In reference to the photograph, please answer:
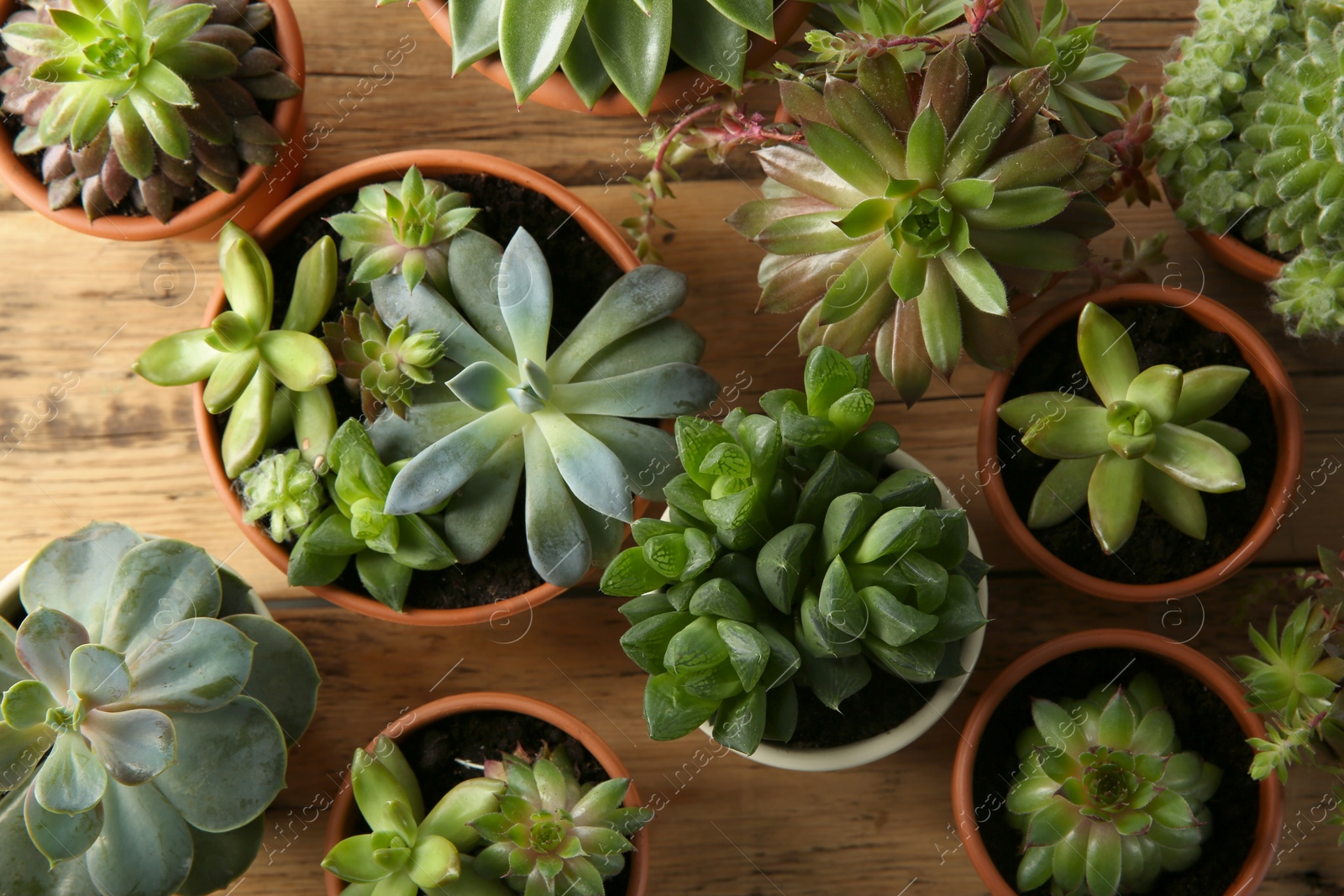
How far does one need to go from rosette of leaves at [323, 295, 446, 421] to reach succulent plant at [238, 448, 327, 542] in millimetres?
93

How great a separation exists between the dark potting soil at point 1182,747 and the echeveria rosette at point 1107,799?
4 cm

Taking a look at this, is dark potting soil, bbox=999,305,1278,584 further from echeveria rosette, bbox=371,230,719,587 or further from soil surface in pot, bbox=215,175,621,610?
soil surface in pot, bbox=215,175,621,610

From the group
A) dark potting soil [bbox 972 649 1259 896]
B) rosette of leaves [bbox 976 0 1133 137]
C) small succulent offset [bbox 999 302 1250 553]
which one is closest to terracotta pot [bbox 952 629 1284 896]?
dark potting soil [bbox 972 649 1259 896]

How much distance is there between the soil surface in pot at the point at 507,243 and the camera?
119cm

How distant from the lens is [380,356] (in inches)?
42.6

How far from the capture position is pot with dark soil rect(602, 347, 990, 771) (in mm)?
894

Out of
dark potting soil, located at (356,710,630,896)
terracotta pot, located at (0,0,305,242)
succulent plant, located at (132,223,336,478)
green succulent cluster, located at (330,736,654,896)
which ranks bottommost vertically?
dark potting soil, located at (356,710,630,896)

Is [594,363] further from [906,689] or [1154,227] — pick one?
[1154,227]

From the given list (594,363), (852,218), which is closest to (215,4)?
(594,363)

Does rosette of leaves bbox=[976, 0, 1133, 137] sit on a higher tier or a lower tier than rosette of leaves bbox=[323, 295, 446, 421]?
higher

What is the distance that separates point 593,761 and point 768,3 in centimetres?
83

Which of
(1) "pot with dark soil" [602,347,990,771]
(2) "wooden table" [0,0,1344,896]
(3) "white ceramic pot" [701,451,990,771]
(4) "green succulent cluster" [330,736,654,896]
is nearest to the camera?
(1) "pot with dark soil" [602,347,990,771]

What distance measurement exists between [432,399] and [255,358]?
0.64 ft

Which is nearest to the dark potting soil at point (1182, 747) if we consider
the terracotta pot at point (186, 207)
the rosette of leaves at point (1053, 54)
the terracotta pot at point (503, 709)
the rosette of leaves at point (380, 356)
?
the terracotta pot at point (503, 709)
